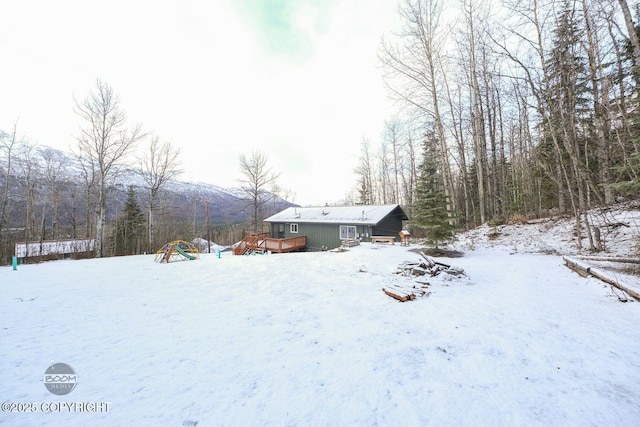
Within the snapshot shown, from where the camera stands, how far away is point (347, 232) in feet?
60.8

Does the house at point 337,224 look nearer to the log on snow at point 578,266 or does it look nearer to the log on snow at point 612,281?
the log on snow at point 578,266

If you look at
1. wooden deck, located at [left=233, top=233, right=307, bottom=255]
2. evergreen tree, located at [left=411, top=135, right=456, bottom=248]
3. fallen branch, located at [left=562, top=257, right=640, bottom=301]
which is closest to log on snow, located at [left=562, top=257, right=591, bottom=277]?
fallen branch, located at [left=562, top=257, right=640, bottom=301]

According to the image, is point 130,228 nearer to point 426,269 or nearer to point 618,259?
point 426,269

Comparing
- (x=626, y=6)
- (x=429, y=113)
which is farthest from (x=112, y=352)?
(x=429, y=113)

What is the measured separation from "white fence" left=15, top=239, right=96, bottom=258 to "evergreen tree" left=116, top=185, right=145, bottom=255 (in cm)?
749

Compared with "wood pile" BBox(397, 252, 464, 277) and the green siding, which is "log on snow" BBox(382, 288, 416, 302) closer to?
"wood pile" BBox(397, 252, 464, 277)

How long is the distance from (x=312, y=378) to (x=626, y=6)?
11.0 m

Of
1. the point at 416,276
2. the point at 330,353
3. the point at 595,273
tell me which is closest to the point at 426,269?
the point at 416,276

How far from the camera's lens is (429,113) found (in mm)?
12672

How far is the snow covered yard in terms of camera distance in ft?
6.66

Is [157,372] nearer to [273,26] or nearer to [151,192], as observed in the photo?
[273,26]

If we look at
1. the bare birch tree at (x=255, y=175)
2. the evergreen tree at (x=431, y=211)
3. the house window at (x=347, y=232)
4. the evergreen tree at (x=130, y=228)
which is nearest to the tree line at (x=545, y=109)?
the evergreen tree at (x=431, y=211)

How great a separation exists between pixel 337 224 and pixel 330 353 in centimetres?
1604

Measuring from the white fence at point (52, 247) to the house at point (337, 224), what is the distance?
12988mm
